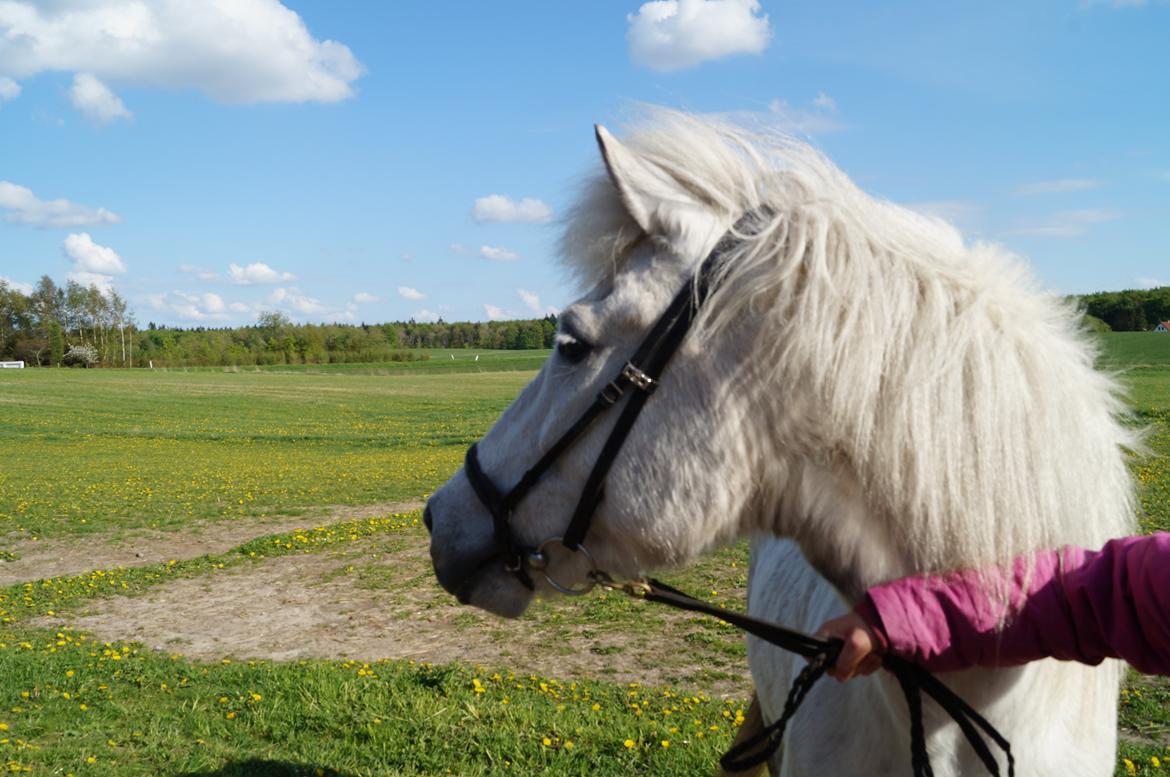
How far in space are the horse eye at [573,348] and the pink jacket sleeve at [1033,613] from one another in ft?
2.41

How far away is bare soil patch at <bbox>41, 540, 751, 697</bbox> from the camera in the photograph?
20.9ft

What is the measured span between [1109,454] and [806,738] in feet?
3.52

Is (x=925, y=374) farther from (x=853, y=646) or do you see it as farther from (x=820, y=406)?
(x=853, y=646)

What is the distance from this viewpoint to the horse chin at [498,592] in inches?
70.5

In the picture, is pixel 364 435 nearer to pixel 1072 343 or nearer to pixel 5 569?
pixel 5 569

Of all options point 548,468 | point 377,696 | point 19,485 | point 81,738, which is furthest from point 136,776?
point 19,485

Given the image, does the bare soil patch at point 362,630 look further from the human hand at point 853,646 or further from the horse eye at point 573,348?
the horse eye at point 573,348

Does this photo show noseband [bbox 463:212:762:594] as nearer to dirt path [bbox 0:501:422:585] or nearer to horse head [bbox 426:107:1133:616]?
horse head [bbox 426:107:1133:616]

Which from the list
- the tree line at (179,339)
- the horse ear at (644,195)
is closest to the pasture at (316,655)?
the horse ear at (644,195)

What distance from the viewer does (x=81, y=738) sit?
191 inches

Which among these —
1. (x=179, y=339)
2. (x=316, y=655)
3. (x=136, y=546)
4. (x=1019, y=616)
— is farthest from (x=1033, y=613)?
(x=179, y=339)

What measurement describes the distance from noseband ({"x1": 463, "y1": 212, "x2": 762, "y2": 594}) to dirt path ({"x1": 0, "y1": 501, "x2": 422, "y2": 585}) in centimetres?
1036

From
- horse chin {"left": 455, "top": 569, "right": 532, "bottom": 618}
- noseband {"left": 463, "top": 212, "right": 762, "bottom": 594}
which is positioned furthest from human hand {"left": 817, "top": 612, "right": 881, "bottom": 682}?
horse chin {"left": 455, "top": 569, "right": 532, "bottom": 618}

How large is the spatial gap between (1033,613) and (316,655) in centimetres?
647
